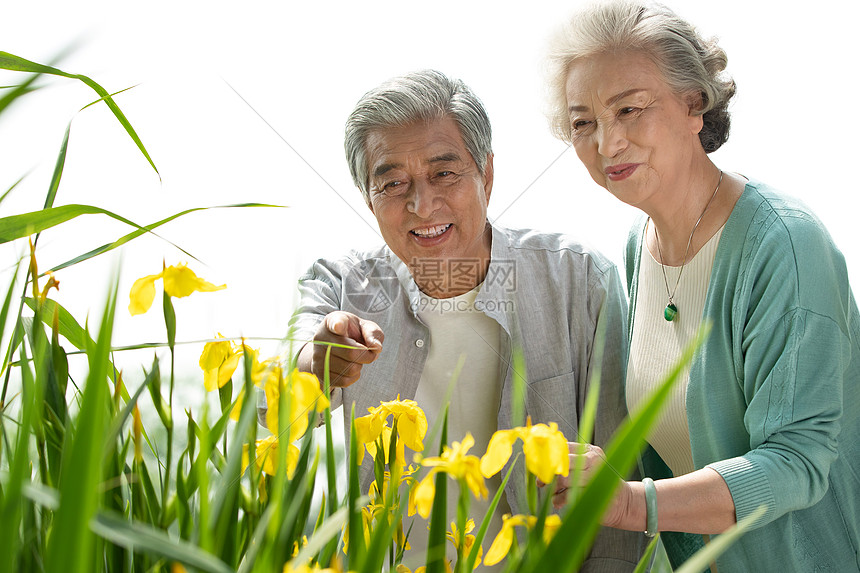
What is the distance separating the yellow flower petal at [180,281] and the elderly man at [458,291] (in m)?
0.55

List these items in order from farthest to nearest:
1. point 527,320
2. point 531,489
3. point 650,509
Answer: point 527,320 < point 650,509 < point 531,489

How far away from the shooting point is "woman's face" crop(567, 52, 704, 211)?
0.93 m

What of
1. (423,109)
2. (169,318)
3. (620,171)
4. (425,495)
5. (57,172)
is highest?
(423,109)

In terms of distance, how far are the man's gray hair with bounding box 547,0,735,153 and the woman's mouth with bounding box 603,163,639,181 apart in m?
0.13

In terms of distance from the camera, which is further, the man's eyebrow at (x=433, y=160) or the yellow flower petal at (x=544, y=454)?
the man's eyebrow at (x=433, y=160)

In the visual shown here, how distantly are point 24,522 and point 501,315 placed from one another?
34.0 inches

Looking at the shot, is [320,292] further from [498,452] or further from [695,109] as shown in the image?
[498,452]

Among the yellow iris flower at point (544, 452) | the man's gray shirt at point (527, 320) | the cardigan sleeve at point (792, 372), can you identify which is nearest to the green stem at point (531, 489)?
the yellow iris flower at point (544, 452)

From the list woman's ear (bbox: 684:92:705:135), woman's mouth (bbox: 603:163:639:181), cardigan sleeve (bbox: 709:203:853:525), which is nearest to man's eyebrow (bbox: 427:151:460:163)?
woman's mouth (bbox: 603:163:639:181)

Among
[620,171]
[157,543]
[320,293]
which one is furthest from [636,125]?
[157,543]

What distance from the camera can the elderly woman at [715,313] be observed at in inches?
31.2

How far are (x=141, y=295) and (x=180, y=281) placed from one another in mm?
41

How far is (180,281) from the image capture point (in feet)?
1.31

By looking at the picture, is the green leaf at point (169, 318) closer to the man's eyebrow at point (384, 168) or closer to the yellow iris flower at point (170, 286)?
the yellow iris flower at point (170, 286)
